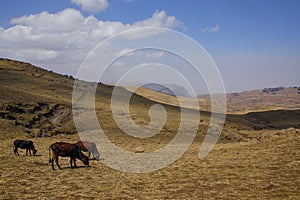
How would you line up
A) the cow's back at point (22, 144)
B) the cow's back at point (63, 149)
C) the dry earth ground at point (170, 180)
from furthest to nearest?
1. the cow's back at point (22, 144)
2. the cow's back at point (63, 149)
3. the dry earth ground at point (170, 180)

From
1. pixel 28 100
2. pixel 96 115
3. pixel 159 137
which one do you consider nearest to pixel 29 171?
pixel 159 137

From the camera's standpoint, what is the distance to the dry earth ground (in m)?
13.1

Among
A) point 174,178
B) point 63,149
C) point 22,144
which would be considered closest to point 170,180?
point 174,178

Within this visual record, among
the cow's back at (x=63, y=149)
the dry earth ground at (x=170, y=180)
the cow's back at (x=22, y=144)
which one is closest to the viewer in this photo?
the dry earth ground at (x=170, y=180)

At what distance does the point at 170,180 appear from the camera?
16.3m

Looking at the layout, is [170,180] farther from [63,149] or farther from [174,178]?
[63,149]

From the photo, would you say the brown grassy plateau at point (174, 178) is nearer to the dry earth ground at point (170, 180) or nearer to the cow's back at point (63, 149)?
the dry earth ground at point (170, 180)

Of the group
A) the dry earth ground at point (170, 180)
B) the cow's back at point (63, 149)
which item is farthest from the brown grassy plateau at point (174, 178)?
the cow's back at point (63, 149)

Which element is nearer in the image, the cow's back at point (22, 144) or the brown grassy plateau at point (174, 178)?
the brown grassy plateau at point (174, 178)

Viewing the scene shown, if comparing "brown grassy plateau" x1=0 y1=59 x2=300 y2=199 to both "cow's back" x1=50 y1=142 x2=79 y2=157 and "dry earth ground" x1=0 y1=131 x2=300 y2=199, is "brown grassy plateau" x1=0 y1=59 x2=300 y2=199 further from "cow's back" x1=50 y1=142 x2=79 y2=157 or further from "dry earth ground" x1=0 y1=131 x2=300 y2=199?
"cow's back" x1=50 y1=142 x2=79 y2=157

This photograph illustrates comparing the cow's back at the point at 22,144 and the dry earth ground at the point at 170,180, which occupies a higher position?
the cow's back at the point at 22,144

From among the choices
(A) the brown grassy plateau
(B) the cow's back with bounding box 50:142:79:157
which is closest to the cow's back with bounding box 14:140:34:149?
(A) the brown grassy plateau

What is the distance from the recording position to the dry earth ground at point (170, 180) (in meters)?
13.1

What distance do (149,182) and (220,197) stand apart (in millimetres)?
4137
